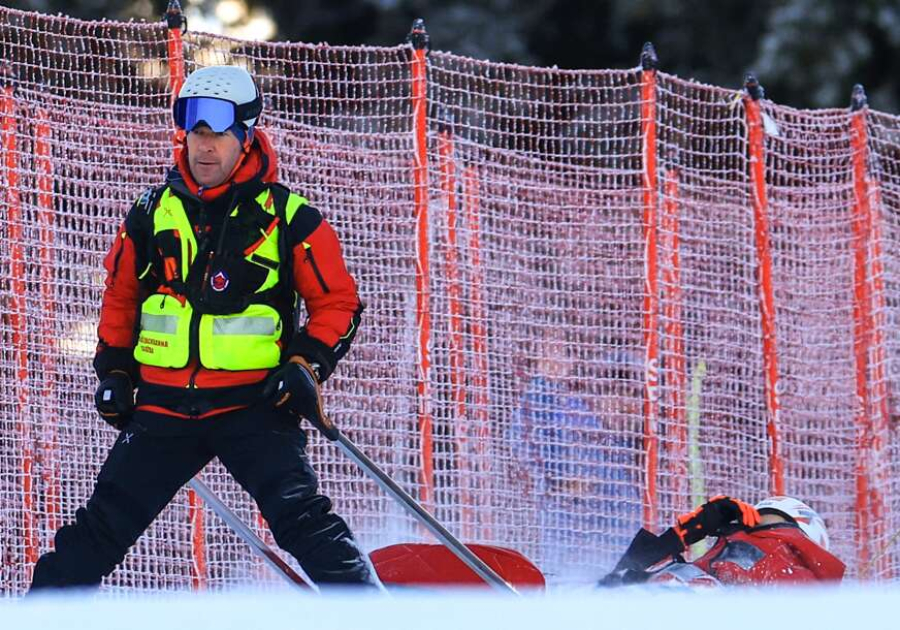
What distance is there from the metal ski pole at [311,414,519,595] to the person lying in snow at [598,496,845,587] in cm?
61

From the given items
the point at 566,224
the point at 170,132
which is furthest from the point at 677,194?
the point at 170,132

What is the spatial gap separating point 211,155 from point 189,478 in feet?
2.90

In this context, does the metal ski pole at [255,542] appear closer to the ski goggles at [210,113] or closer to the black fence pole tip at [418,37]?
the ski goggles at [210,113]

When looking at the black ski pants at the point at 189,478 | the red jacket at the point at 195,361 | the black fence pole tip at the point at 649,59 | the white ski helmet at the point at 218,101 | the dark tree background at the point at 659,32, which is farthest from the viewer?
the dark tree background at the point at 659,32

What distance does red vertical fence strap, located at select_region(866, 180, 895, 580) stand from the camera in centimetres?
755

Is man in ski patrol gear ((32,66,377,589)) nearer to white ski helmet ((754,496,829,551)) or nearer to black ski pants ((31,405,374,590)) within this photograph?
black ski pants ((31,405,374,590))

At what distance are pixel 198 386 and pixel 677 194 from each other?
3.38 m

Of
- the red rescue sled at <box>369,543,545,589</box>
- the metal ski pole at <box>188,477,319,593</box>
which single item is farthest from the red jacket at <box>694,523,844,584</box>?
the metal ski pole at <box>188,477,319,593</box>

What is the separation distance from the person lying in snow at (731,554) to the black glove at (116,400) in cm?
171

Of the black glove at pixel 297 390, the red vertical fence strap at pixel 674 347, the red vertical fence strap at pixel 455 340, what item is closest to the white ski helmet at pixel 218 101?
the black glove at pixel 297 390

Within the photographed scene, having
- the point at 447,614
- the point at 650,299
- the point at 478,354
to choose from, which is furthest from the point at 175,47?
the point at 447,614

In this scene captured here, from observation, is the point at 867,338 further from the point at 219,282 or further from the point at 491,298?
the point at 219,282

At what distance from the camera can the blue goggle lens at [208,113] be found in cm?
455

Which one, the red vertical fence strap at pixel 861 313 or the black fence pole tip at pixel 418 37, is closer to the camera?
the black fence pole tip at pixel 418 37
